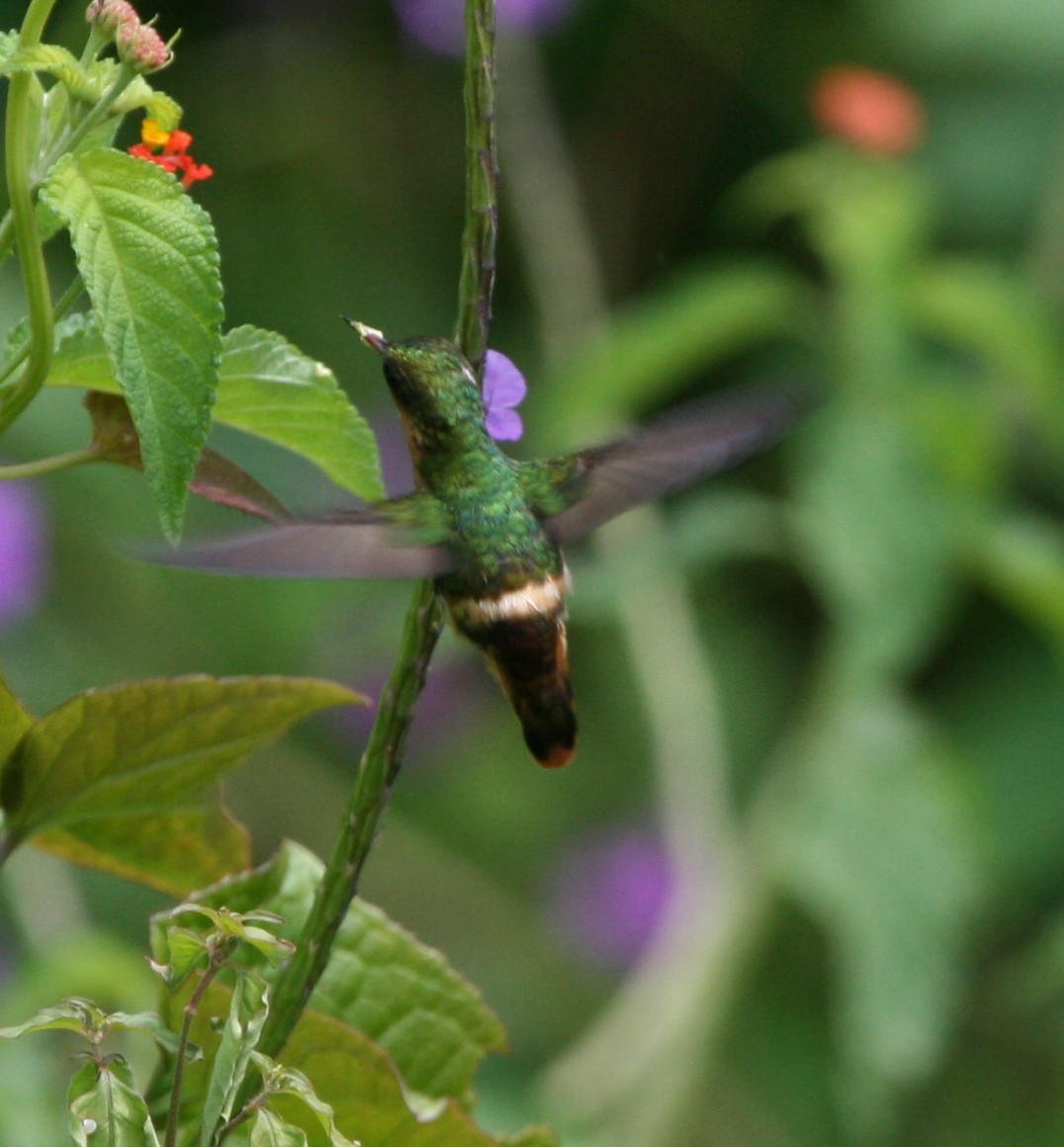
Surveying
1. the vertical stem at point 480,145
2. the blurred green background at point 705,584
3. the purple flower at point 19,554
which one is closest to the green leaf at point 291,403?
the vertical stem at point 480,145

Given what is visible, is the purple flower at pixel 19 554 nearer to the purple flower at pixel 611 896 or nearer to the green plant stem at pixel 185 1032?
the purple flower at pixel 611 896

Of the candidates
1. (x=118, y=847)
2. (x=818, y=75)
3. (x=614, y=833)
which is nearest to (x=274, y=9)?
(x=818, y=75)

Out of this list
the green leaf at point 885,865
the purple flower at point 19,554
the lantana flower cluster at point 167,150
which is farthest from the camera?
the purple flower at point 19,554

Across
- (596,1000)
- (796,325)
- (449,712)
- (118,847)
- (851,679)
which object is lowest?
(596,1000)

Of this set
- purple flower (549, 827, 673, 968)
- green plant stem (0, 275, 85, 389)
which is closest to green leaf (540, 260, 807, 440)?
purple flower (549, 827, 673, 968)

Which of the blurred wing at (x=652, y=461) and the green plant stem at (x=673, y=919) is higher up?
the blurred wing at (x=652, y=461)

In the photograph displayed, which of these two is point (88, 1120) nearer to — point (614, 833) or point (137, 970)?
point (137, 970)
